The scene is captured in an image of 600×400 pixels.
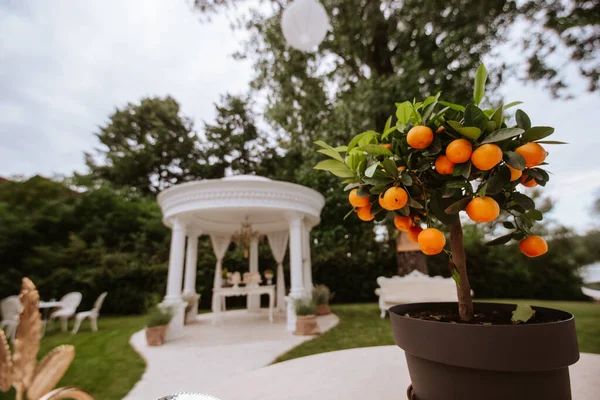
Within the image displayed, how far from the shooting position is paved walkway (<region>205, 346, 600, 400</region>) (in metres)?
0.89

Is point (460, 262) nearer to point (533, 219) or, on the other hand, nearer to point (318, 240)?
point (533, 219)

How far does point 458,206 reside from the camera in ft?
2.56

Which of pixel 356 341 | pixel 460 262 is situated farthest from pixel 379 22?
pixel 460 262

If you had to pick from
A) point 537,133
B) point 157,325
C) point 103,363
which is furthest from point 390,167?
point 157,325

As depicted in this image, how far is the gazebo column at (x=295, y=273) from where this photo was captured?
5.95 m

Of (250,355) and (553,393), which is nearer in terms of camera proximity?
(553,393)

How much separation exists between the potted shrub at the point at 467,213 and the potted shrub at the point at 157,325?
5394mm

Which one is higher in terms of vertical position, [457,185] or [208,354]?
[457,185]

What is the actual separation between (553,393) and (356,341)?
15.5 ft

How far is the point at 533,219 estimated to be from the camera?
3.05 feet

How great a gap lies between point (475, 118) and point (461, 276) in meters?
0.48

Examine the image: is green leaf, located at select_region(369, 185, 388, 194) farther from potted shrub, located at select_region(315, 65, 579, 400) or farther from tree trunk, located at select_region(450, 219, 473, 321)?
tree trunk, located at select_region(450, 219, 473, 321)

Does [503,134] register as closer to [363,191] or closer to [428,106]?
[428,106]

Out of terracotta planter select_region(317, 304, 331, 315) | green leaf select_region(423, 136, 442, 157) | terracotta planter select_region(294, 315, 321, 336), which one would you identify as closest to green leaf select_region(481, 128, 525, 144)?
green leaf select_region(423, 136, 442, 157)
